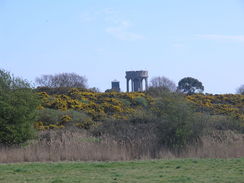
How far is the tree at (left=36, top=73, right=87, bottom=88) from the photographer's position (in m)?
64.8

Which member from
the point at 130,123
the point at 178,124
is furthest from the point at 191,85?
the point at 178,124

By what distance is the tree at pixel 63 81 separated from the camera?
6481 cm

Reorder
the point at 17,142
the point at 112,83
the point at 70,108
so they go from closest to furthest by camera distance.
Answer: the point at 17,142 < the point at 70,108 < the point at 112,83

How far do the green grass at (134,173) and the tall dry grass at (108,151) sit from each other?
3.02 meters

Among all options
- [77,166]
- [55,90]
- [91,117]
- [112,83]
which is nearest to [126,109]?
[91,117]

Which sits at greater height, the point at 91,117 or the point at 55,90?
the point at 55,90

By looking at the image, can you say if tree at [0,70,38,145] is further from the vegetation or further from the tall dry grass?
the tall dry grass

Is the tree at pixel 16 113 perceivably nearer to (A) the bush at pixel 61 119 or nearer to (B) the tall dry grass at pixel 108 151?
(B) the tall dry grass at pixel 108 151

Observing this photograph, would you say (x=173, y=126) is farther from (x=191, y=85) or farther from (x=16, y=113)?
(x=191, y=85)

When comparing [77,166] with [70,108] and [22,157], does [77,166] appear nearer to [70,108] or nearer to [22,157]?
[22,157]

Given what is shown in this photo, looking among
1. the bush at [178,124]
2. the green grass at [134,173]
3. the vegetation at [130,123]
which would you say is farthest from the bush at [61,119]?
the green grass at [134,173]

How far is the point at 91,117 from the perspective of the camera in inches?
1433

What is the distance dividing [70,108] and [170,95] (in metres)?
16.4

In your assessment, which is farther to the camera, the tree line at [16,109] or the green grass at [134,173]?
the tree line at [16,109]
